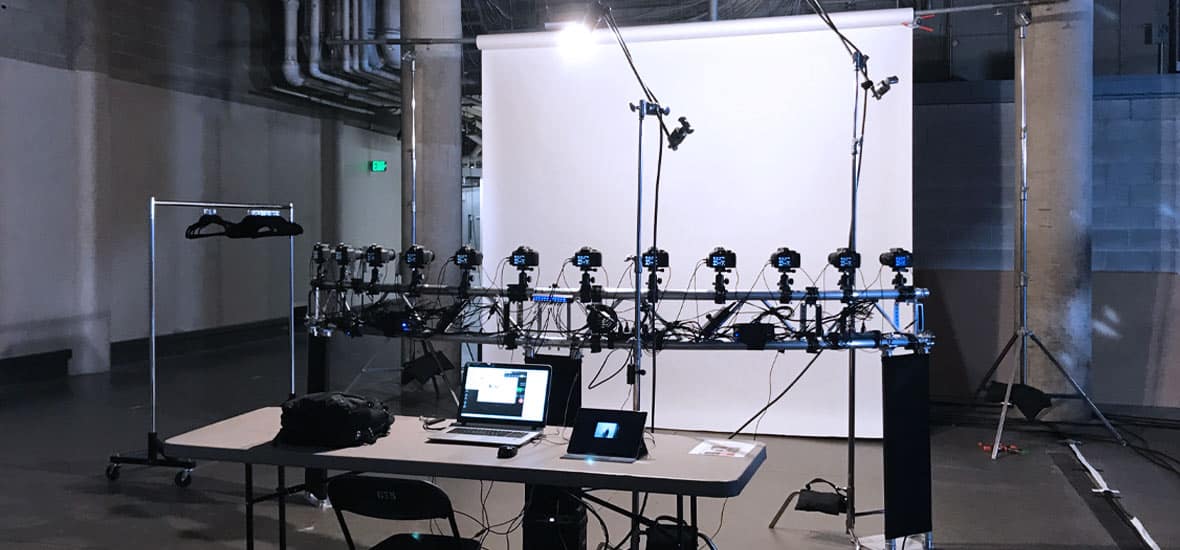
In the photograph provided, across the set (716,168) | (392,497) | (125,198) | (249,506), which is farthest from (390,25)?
(392,497)

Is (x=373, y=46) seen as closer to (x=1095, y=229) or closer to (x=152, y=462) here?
(x=152, y=462)

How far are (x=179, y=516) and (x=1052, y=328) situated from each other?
5656 mm

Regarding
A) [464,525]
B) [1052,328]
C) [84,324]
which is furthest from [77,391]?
[1052,328]

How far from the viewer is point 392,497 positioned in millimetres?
2967

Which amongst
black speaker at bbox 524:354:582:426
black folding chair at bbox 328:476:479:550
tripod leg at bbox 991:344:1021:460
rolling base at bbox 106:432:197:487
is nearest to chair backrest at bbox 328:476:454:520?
black folding chair at bbox 328:476:479:550

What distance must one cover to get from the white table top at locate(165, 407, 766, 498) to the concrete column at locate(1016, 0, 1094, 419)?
443 centimetres

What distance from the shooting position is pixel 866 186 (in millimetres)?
6238

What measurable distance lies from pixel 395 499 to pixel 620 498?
221cm

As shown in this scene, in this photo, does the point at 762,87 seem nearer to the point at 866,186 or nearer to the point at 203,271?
the point at 866,186

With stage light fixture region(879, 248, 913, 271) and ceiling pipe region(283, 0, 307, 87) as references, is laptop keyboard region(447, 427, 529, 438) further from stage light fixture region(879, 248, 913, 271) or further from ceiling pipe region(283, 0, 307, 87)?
ceiling pipe region(283, 0, 307, 87)

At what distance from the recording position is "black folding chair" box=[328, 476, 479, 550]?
2.94 meters

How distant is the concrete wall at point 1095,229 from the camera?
24.4 feet

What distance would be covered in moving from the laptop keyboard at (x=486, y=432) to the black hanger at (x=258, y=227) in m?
1.61

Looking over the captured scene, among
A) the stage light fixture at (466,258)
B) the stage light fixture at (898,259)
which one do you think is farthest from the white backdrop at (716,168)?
the stage light fixture at (898,259)
